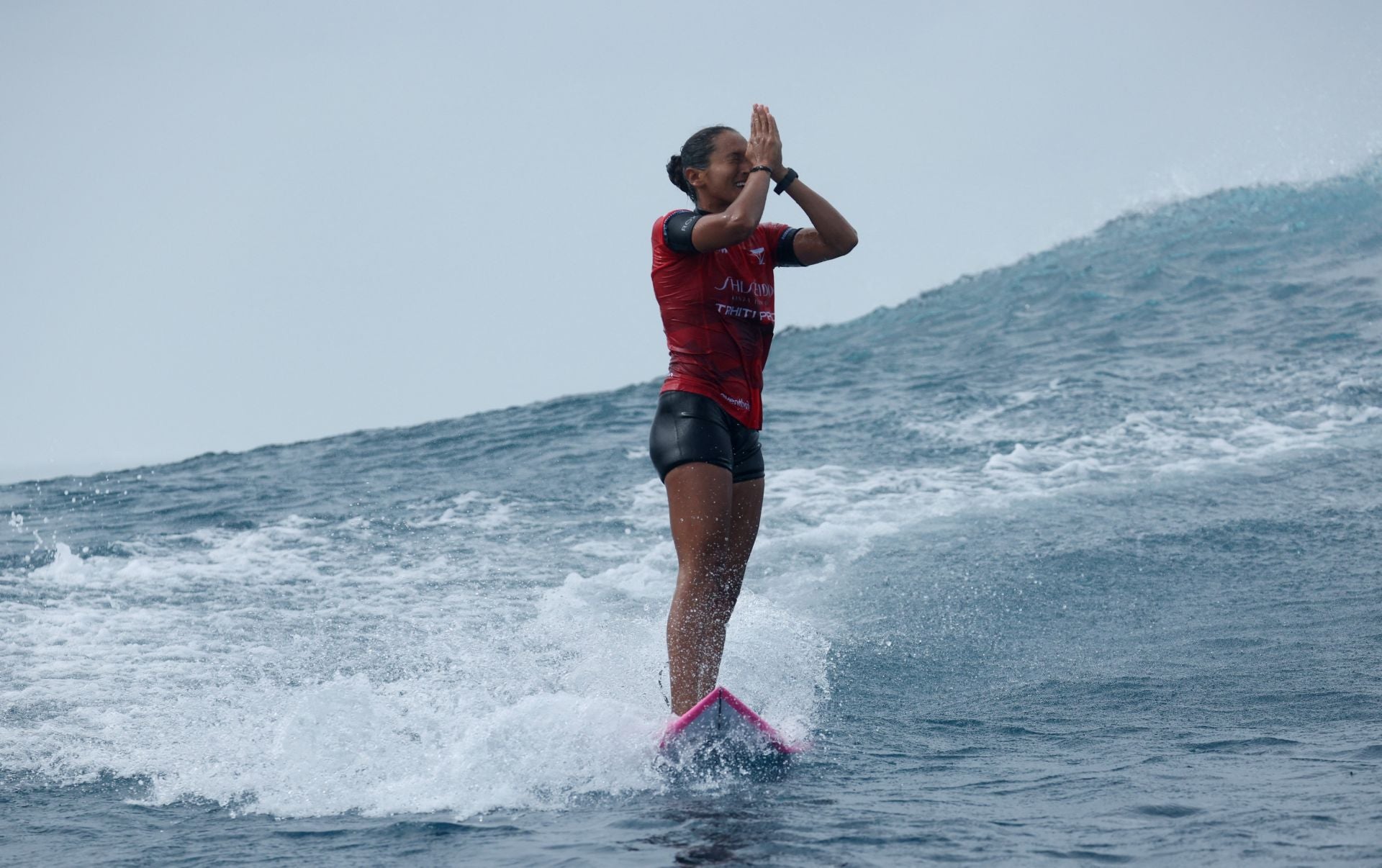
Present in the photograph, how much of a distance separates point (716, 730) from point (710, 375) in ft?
3.24

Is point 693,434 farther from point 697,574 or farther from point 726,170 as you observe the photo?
point 726,170

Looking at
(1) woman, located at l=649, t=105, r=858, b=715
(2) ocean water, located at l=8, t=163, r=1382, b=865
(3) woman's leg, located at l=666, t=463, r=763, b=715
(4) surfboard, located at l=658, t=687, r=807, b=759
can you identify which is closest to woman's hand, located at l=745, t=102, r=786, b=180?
(1) woman, located at l=649, t=105, r=858, b=715

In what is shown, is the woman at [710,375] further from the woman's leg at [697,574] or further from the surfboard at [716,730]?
the surfboard at [716,730]

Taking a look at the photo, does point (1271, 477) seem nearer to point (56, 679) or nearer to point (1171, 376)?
point (1171, 376)

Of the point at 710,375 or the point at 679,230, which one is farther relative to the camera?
the point at 710,375

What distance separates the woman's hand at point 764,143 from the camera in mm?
3391

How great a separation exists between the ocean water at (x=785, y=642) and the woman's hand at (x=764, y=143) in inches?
62.1

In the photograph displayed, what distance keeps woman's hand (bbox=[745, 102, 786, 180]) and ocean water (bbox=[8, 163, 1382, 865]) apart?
1.58 meters

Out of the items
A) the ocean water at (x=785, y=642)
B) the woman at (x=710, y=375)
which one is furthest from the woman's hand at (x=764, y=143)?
the ocean water at (x=785, y=642)

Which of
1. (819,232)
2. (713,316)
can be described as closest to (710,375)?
(713,316)

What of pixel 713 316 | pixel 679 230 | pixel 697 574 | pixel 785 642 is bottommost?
pixel 785 642

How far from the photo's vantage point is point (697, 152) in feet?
11.6

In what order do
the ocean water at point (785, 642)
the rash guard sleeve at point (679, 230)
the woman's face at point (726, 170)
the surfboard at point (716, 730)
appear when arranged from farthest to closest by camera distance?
the woman's face at point (726, 170), the rash guard sleeve at point (679, 230), the surfboard at point (716, 730), the ocean water at point (785, 642)

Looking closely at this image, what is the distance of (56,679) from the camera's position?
4586 mm
